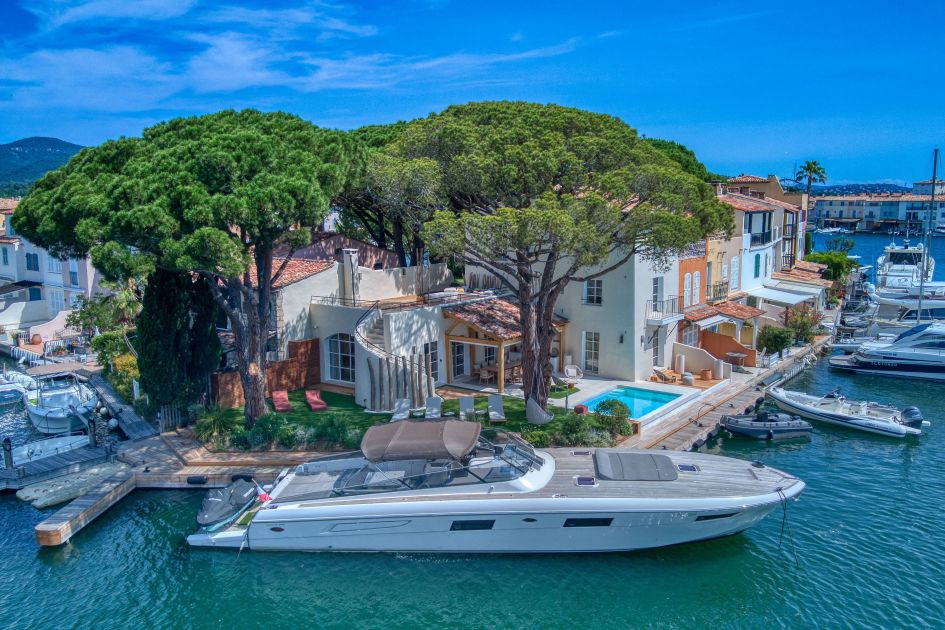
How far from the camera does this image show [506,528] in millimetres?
13891

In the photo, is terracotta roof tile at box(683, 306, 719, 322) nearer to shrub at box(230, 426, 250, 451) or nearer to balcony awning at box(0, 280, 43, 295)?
shrub at box(230, 426, 250, 451)

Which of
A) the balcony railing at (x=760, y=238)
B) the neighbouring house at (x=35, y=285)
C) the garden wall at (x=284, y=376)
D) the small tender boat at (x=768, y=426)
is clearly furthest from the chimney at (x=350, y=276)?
the balcony railing at (x=760, y=238)

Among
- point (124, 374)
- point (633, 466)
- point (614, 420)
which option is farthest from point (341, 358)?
point (633, 466)

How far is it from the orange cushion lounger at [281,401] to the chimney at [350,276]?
409 cm

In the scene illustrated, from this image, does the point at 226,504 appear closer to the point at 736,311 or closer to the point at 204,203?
the point at 204,203

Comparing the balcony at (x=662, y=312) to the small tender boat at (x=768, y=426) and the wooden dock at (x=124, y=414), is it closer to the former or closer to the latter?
the small tender boat at (x=768, y=426)

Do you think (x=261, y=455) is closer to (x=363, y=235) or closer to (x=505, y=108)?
(x=505, y=108)

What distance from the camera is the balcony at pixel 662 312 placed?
81.9ft

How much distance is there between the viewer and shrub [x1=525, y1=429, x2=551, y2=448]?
18047mm

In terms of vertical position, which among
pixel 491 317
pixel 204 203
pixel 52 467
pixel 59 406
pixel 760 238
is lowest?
pixel 52 467

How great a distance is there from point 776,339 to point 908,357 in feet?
16.4

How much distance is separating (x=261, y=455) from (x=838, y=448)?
16194 millimetres

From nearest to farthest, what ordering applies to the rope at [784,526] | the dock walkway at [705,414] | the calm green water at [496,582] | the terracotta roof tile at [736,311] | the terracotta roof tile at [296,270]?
the calm green water at [496,582] < the rope at [784,526] < the dock walkway at [705,414] < the terracotta roof tile at [296,270] < the terracotta roof tile at [736,311]

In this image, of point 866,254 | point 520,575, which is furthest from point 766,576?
point 866,254
